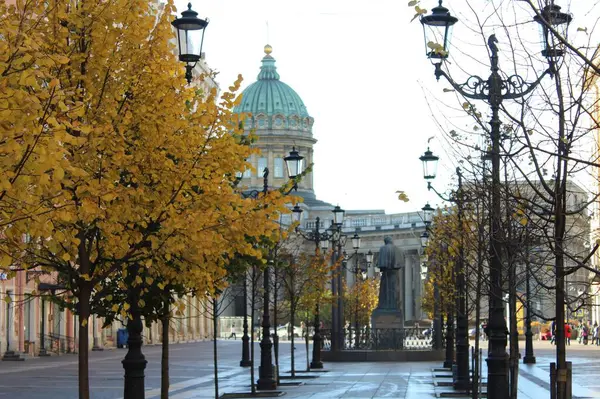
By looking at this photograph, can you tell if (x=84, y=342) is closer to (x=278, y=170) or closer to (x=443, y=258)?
(x=443, y=258)

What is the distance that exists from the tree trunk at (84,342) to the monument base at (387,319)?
48303mm

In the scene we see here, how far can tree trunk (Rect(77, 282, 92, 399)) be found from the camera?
15570 mm

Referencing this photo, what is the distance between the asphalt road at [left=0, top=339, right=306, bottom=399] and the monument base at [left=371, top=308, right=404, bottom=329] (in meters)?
4.68

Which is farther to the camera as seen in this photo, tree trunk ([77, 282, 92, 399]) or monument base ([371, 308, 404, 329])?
monument base ([371, 308, 404, 329])

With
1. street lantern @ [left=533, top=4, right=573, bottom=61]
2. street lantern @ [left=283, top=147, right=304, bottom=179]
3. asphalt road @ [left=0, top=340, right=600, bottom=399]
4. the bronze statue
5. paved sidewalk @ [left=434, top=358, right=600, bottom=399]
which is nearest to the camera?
street lantern @ [left=533, top=4, right=573, bottom=61]

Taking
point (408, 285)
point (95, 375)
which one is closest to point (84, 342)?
point (95, 375)

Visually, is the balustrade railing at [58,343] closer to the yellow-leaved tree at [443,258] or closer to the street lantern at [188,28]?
the yellow-leaved tree at [443,258]

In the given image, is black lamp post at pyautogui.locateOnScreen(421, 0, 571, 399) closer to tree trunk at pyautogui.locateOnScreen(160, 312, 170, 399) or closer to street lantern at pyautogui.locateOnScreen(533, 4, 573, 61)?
street lantern at pyautogui.locateOnScreen(533, 4, 573, 61)

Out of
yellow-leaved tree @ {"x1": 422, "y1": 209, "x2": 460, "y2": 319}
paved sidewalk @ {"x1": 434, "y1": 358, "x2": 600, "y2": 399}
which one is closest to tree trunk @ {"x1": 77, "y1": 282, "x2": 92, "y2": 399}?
yellow-leaved tree @ {"x1": 422, "y1": 209, "x2": 460, "y2": 319}

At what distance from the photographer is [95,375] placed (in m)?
45.0

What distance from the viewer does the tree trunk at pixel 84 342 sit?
51.1ft

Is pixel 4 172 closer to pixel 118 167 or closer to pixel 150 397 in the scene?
pixel 118 167

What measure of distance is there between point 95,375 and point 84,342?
97.8 feet

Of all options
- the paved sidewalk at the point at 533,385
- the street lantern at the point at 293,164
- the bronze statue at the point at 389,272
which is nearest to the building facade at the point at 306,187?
the bronze statue at the point at 389,272
